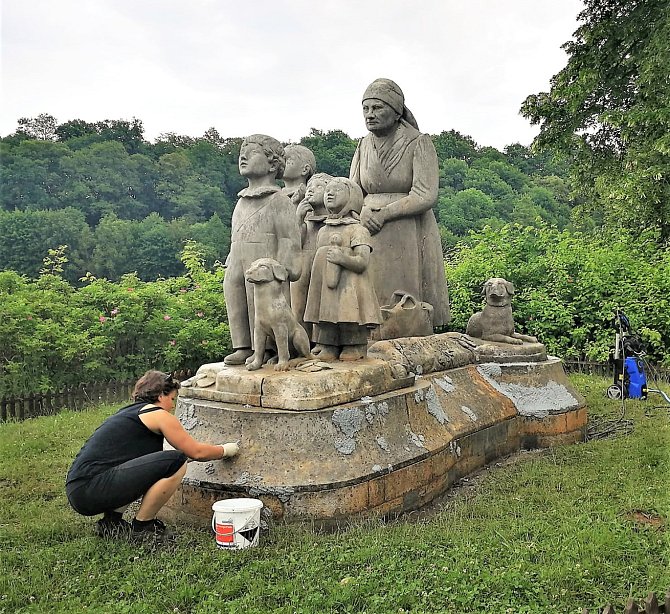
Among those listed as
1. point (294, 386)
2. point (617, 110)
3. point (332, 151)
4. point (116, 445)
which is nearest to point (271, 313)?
point (294, 386)

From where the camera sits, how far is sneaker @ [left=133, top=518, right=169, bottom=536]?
3719 mm

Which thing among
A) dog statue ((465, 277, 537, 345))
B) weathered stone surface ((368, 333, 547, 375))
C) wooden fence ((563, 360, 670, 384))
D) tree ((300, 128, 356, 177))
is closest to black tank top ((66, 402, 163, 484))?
weathered stone surface ((368, 333, 547, 375))

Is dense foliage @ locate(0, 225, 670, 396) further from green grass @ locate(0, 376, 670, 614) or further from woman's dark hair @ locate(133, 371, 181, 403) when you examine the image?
woman's dark hair @ locate(133, 371, 181, 403)

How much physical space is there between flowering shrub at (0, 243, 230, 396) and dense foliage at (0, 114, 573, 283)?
24.0ft

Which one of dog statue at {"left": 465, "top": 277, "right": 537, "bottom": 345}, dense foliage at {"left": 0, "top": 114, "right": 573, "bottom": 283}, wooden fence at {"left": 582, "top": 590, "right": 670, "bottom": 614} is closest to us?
wooden fence at {"left": 582, "top": 590, "right": 670, "bottom": 614}

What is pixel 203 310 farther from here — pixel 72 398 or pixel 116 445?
pixel 116 445

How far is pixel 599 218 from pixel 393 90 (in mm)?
23000

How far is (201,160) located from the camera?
23.0 m

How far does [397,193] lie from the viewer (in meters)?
6.23

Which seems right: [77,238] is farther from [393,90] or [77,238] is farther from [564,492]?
[564,492]

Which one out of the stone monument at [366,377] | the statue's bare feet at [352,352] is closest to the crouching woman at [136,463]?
the stone monument at [366,377]

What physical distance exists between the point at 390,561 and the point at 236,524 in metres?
0.86

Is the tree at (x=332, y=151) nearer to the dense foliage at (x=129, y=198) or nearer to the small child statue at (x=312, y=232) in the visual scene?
the dense foliage at (x=129, y=198)

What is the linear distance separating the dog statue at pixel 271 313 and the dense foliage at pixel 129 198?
13.5m
